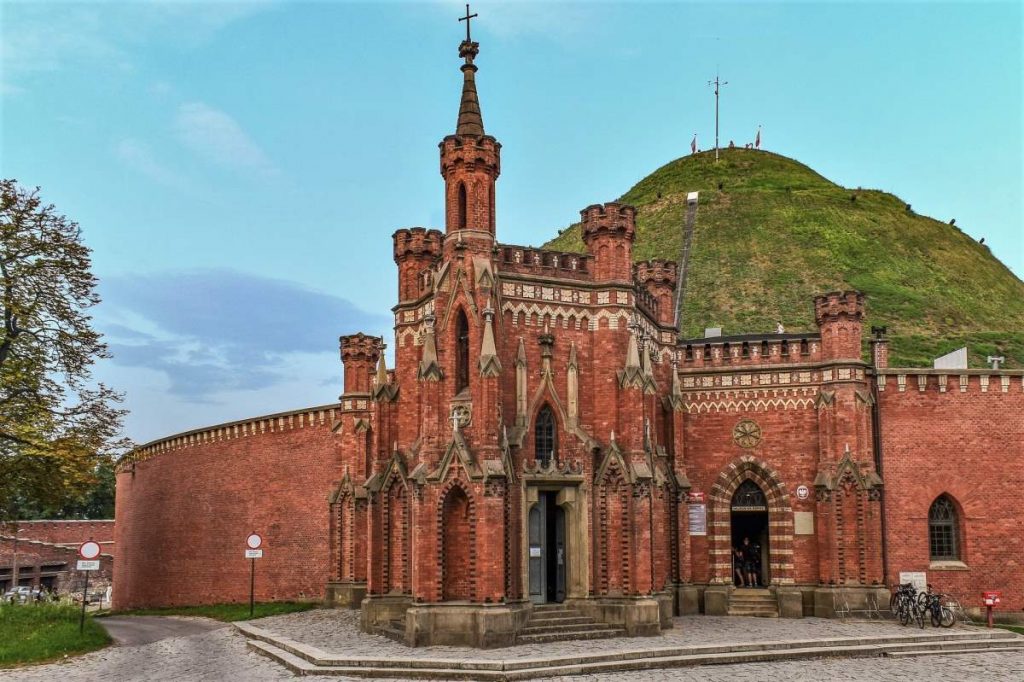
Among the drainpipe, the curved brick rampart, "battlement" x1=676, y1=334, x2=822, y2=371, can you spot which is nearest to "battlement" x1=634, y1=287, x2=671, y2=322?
"battlement" x1=676, y1=334, x2=822, y2=371

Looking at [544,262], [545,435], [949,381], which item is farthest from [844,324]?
[545,435]

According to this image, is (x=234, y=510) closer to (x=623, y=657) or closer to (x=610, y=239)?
(x=610, y=239)

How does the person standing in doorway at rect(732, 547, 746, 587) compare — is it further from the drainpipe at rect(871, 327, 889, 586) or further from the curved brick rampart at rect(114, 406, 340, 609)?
the curved brick rampart at rect(114, 406, 340, 609)

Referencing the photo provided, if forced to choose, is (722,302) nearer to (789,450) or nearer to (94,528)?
(789,450)

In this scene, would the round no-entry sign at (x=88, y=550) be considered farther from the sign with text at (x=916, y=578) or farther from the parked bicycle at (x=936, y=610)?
the sign with text at (x=916, y=578)

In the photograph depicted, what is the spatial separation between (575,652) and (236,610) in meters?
19.4

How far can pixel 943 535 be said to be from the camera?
31812 millimetres

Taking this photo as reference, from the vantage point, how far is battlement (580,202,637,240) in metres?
27.8

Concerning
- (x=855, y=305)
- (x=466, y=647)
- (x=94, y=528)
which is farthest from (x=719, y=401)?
(x=94, y=528)

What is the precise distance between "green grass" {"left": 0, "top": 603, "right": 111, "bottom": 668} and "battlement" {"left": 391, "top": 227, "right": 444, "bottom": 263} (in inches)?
547

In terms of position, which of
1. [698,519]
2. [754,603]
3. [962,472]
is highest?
[962,472]

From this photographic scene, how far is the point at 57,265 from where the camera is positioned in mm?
30875

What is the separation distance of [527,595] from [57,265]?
18275mm

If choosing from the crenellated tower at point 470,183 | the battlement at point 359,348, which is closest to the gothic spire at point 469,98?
the crenellated tower at point 470,183
